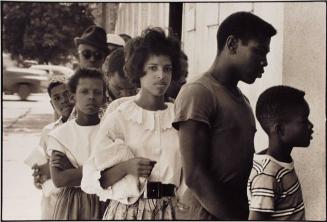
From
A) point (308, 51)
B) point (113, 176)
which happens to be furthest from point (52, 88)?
point (308, 51)

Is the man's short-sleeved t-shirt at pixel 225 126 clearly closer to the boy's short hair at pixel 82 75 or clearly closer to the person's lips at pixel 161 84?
the person's lips at pixel 161 84

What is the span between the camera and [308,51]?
423cm

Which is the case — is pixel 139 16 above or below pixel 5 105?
above

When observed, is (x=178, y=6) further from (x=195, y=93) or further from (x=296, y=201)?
(x=296, y=201)

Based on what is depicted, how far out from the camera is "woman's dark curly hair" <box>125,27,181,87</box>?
420cm

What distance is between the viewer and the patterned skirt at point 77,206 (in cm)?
430

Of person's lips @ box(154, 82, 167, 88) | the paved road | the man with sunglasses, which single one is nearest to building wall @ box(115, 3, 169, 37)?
the man with sunglasses

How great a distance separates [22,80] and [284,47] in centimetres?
176

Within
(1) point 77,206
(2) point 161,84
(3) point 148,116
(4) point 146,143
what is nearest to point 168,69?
(2) point 161,84

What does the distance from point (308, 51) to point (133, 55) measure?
116 centimetres

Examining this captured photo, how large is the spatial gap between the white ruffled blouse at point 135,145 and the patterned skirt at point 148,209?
0.17 ft

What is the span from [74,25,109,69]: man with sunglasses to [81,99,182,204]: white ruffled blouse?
0.35 metres

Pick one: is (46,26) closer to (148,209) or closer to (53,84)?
(53,84)

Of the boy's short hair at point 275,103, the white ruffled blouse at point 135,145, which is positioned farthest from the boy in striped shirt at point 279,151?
the white ruffled blouse at point 135,145
